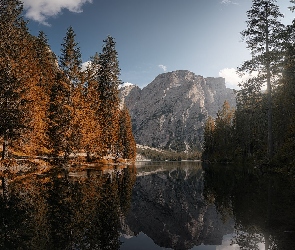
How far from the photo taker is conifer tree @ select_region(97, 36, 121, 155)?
4191 cm

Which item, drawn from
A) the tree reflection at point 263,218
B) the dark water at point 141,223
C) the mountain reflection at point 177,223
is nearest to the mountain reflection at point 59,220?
the dark water at point 141,223

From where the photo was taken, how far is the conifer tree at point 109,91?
41.9 m

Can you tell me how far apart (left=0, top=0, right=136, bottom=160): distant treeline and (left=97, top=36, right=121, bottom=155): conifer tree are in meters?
0.18

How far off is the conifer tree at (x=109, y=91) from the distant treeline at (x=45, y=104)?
0.18m

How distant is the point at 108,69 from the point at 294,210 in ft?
137

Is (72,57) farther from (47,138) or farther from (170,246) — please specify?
(170,246)

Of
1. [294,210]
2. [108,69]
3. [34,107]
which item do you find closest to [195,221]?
[294,210]

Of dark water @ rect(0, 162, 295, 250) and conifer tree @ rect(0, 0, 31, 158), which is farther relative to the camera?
conifer tree @ rect(0, 0, 31, 158)

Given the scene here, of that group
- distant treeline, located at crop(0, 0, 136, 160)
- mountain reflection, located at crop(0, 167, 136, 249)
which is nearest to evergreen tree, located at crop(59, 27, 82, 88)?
distant treeline, located at crop(0, 0, 136, 160)

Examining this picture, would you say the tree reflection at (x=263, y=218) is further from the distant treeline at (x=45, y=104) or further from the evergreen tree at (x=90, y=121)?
the evergreen tree at (x=90, y=121)

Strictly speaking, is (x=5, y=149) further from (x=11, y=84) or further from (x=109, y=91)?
(x=109, y=91)

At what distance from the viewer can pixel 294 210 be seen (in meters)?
8.59

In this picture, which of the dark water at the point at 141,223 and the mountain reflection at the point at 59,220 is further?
the dark water at the point at 141,223

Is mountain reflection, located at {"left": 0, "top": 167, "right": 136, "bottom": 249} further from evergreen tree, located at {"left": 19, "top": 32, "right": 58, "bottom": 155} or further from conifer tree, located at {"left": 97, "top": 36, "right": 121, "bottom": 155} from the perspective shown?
conifer tree, located at {"left": 97, "top": 36, "right": 121, "bottom": 155}
